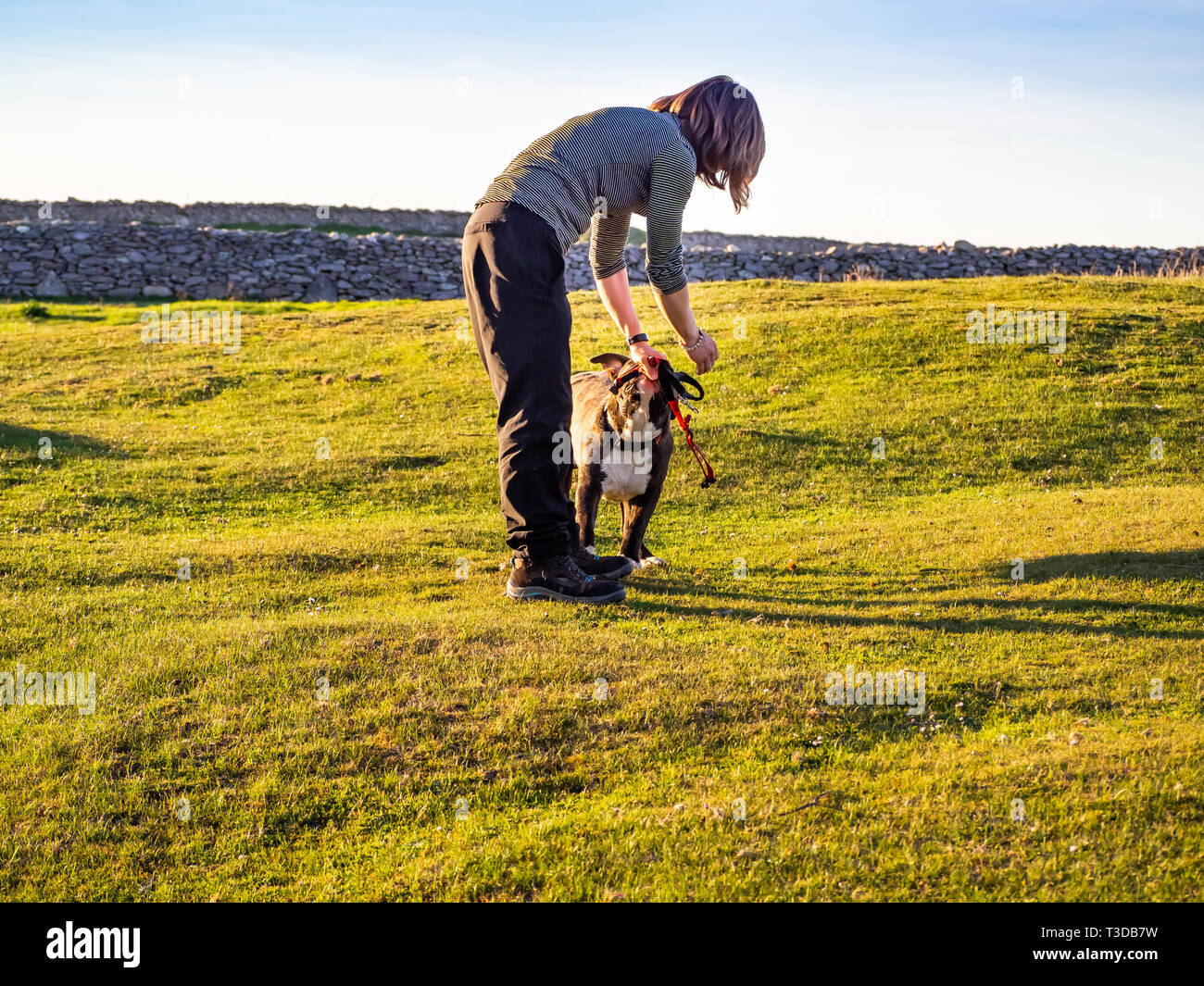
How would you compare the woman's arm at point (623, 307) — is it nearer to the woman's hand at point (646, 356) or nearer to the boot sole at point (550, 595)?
the woman's hand at point (646, 356)

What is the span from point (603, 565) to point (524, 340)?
5.94ft

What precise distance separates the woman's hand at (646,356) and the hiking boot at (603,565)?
1190 millimetres

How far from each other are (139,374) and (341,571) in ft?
37.0

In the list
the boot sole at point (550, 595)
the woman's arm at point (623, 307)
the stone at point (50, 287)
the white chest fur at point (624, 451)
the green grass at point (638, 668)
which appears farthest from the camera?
the stone at point (50, 287)

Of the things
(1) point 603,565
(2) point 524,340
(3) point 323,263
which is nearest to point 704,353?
(2) point 524,340

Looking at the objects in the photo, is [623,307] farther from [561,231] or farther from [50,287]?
[50,287]

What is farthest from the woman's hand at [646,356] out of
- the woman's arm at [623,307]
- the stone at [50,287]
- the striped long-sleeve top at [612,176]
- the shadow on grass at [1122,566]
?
the stone at [50,287]

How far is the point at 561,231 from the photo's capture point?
5578 millimetres

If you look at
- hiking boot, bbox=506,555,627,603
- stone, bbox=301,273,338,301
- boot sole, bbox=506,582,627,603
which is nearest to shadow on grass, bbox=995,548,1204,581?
boot sole, bbox=506,582,627,603

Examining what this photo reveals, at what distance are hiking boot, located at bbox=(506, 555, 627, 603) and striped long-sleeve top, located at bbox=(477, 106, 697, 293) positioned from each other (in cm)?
182

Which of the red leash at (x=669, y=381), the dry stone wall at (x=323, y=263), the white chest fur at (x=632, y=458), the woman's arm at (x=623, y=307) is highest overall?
the dry stone wall at (x=323, y=263)

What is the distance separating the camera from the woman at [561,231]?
553cm

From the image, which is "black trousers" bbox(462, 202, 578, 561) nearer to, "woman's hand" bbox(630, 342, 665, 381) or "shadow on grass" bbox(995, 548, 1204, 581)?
"woman's hand" bbox(630, 342, 665, 381)
